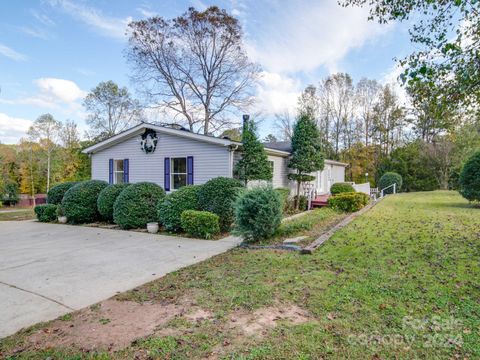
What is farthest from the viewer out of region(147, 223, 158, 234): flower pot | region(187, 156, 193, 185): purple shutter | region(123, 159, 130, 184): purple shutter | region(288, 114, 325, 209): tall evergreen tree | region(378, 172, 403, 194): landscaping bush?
region(378, 172, 403, 194): landscaping bush

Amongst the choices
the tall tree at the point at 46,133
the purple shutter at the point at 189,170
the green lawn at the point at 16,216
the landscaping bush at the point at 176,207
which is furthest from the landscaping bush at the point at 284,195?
the tall tree at the point at 46,133

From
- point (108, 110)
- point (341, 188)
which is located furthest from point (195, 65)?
point (341, 188)

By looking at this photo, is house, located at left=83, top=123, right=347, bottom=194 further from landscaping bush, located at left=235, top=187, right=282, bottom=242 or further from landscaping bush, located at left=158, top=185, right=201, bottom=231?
landscaping bush, located at left=235, top=187, right=282, bottom=242

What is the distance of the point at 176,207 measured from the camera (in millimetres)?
8922

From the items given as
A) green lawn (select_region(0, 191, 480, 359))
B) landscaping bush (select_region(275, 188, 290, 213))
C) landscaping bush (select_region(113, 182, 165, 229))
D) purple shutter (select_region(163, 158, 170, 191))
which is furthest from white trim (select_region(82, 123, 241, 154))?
green lawn (select_region(0, 191, 480, 359))

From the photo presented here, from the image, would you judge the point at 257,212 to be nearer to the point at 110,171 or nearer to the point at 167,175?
the point at 167,175

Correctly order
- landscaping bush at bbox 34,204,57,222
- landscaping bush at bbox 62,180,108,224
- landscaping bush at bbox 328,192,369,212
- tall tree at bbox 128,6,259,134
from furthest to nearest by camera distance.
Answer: tall tree at bbox 128,6,259,134
landscaping bush at bbox 328,192,369,212
landscaping bush at bbox 34,204,57,222
landscaping bush at bbox 62,180,108,224

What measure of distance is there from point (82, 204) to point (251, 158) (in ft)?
22.0

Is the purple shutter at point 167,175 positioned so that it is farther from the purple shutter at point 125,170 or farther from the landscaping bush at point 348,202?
the landscaping bush at point 348,202

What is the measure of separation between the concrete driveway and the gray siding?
361 centimetres

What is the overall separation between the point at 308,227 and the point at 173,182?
6.47 meters

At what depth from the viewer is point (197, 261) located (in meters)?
5.74

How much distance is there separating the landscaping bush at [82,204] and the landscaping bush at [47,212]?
976 millimetres

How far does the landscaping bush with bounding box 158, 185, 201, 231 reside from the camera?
8875mm
